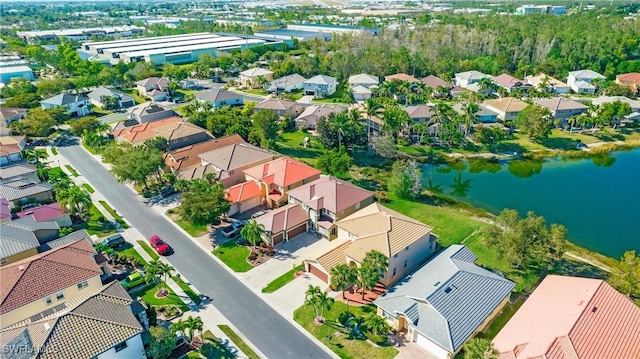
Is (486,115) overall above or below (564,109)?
below

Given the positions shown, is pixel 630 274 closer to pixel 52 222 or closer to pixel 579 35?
pixel 52 222

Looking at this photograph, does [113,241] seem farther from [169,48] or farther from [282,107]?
[169,48]

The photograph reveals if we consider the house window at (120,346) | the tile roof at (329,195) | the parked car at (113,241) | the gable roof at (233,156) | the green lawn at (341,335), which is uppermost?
the gable roof at (233,156)

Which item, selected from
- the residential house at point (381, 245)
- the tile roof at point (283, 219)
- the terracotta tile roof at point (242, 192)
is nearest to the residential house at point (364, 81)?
the terracotta tile roof at point (242, 192)

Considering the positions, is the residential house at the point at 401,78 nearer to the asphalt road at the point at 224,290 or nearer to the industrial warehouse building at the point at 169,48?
the industrial warehouse building at the point at 169,48

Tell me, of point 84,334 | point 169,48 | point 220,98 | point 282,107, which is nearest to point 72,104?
point 220,98

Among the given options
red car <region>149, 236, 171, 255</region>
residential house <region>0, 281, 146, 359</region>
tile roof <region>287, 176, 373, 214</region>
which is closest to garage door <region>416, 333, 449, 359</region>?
tile roof <region>287, 176, 373, 214</region>
